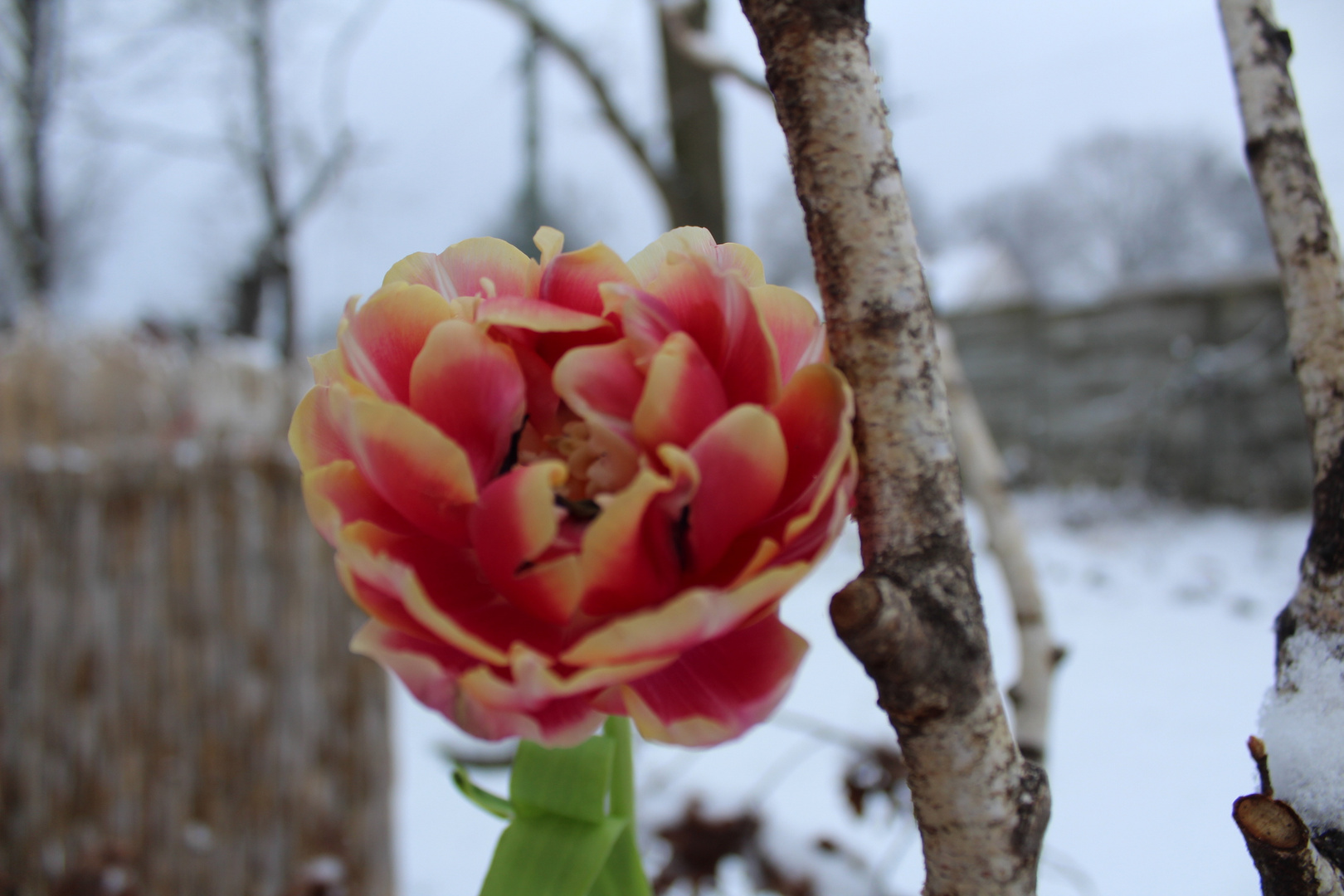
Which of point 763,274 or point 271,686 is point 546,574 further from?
point 271,686

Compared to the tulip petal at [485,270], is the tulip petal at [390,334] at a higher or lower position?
lower

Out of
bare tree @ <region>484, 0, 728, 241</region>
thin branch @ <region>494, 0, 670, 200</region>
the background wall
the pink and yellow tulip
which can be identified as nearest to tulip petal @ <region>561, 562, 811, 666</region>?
the pink and yellow tulip

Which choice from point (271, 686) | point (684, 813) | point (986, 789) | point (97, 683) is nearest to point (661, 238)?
point (986, 789)

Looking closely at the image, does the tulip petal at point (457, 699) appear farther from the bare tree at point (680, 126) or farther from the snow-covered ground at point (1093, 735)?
the bare tree at point (680, 126)

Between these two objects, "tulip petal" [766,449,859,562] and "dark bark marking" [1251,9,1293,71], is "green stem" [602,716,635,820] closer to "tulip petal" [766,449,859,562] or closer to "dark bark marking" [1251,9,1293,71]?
"tulip petal" [766,449,859,562]

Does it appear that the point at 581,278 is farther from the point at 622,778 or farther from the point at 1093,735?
the point at 1093,735

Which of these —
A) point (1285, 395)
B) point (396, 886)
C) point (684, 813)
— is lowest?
point (396, 886)

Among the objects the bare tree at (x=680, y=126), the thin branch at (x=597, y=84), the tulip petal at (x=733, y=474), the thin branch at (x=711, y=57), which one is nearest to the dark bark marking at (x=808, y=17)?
the tulip petal at (x=733, y=474)
